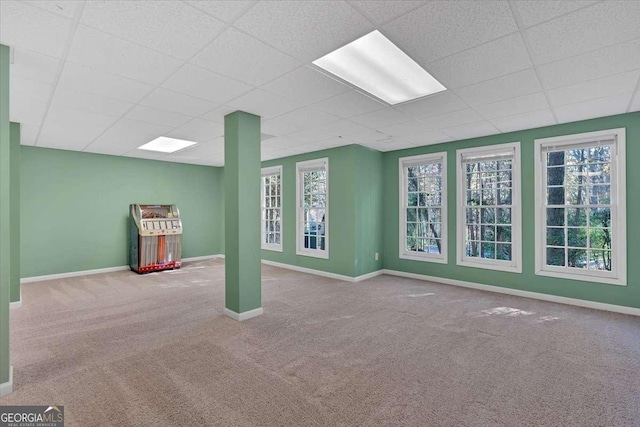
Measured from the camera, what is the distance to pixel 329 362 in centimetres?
267

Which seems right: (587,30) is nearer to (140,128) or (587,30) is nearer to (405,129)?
(405,129)

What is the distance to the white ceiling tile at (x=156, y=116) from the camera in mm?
3654

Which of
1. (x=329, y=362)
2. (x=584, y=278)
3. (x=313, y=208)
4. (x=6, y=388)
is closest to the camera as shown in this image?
(x=6, y=388)

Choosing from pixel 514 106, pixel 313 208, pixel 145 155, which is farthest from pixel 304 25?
pixel 145 155

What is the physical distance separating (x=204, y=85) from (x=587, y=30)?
2.96m

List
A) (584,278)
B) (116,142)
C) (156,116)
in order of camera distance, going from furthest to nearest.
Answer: (116,142) < (584,278) < (156,116)

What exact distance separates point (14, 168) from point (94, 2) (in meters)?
3.53

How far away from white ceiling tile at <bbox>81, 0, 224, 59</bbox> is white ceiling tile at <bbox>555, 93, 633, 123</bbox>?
388cm

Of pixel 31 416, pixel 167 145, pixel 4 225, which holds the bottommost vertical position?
pixel 31 416

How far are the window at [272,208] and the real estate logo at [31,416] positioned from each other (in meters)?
5.21

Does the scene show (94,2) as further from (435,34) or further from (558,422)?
(558,422)

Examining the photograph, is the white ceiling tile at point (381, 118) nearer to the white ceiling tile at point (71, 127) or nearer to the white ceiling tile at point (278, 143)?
the white ceiling tile at point (278, 143)

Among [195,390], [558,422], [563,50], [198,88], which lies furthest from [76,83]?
[558,422]

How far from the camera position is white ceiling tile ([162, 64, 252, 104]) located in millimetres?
2705
